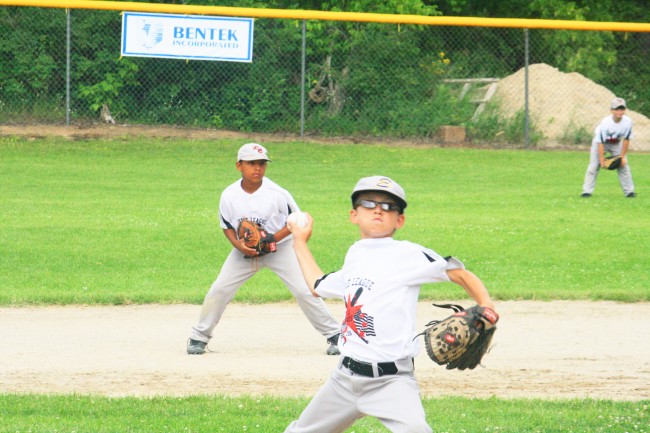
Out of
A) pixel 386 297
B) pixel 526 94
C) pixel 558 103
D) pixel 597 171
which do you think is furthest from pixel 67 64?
pixel 386 297

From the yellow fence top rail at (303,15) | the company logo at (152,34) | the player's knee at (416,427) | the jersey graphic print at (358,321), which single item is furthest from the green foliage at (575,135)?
the player's knee at (416,427)

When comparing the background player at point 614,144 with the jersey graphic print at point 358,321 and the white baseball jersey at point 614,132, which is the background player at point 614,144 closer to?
the white baseball jersey at point 614,132

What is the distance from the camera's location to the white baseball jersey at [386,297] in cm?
507

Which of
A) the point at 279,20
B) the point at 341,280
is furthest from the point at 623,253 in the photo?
the point at 279,20

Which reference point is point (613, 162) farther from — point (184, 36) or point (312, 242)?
point (184, 36)

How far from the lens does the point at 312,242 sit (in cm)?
1419

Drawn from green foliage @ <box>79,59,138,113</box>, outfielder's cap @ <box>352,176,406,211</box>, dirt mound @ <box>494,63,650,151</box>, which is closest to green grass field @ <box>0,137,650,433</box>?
green foliage @ <box>79,59,138,113</box>

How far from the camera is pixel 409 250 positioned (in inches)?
204

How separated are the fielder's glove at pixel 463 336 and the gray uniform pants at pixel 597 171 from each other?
44.2 feet

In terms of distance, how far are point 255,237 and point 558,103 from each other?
17.6m

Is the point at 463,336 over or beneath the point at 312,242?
over

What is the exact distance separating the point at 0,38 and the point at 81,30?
171cm

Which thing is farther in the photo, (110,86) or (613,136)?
(110,86)

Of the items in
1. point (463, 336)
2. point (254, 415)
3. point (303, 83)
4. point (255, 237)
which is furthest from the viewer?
point (303, 83)
